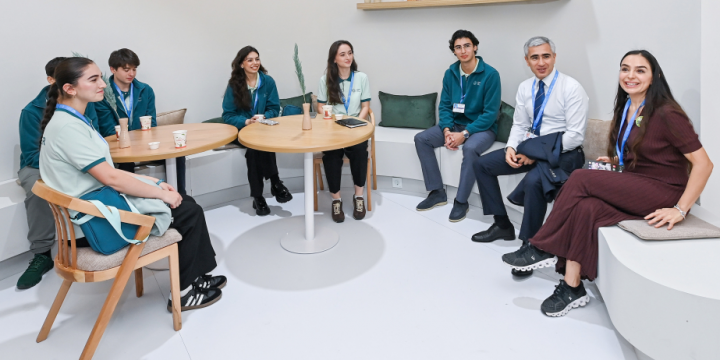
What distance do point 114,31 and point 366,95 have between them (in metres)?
2.11

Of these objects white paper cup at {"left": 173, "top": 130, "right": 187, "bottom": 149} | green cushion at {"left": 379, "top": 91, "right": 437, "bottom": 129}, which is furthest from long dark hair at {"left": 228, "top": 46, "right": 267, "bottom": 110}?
green cushion at {"left": 379, "top": 91, "right": 437, "bottom": 129}

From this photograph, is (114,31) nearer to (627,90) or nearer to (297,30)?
(297,30)

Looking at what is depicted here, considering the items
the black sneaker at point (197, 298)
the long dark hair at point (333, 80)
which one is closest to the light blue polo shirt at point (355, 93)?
the long dark hair at point (333, 80)

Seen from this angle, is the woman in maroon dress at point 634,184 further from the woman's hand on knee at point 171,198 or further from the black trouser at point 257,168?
the black trouser at point 257,168

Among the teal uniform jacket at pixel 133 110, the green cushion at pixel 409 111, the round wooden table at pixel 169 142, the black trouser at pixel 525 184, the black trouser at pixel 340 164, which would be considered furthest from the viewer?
the green cushion at pixel 409 111

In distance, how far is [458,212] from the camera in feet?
11.8

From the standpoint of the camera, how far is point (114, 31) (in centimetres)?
378

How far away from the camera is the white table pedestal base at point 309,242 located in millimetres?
3105

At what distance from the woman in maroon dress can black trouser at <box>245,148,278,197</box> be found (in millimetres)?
2230

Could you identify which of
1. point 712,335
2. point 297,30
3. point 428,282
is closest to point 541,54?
point 428,282

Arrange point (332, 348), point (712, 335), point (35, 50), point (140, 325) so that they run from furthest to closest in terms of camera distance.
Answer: point (35, 50) → point (140, 325) → point (332, 348) → point (712, 335)

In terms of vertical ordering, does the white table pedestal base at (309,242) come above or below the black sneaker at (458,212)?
below

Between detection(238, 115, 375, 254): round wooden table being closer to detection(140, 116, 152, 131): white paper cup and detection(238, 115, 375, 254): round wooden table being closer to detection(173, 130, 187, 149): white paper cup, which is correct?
detection(173, 130, 187, 149): white paper cup

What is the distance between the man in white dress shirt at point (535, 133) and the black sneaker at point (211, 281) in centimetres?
169
